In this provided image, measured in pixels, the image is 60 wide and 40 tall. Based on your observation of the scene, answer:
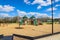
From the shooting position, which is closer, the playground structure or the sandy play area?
the sandy play area

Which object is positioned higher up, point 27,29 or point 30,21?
point 30,21

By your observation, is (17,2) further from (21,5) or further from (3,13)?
(3,13)

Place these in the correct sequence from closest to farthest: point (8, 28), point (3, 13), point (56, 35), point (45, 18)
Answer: point (56, 35) < point (3, 13) < point (8, 28) < point (45, 18)

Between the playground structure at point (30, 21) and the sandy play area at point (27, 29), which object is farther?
the playground structure at point (30, 21)

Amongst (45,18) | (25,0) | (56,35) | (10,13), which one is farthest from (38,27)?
(56,35)

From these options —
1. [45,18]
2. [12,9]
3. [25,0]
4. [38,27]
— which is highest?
[25,0]

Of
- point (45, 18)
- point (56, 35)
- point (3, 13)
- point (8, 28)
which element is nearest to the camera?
point (56, 35)

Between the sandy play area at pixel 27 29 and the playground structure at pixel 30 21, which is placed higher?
the playground structure at pixel 30 21

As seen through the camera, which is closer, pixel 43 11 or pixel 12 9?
pixel 12 9

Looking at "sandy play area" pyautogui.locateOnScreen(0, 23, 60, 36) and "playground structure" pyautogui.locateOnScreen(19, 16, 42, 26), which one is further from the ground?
"playground structure" pyautogui.locateOnScreen(19, 16, 42, 26)

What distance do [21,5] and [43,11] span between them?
1.65 meters

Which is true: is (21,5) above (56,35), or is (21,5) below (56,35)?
above

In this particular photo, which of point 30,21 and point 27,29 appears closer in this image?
point 30,21

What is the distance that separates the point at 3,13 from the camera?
5898 millimetres
